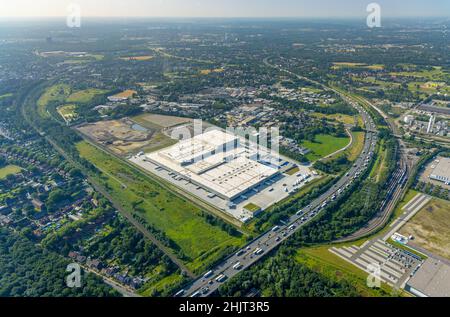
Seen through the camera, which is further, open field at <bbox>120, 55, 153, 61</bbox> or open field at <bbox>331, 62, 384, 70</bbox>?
open field at <bbox>120, 55, 153, 61</bbox>

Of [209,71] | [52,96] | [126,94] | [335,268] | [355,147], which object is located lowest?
[335,268]

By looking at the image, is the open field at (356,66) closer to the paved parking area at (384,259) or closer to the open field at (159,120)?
the open field at (159,120)

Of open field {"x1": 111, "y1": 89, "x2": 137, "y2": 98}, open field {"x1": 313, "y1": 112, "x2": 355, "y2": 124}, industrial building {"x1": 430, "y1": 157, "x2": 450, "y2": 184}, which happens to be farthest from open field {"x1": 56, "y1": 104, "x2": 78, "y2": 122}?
industrial building {"x1": 430, "y1": 157, "x2": 450, "y2": 184}

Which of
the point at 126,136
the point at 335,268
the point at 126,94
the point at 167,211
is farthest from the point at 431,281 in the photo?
the point at 126,94

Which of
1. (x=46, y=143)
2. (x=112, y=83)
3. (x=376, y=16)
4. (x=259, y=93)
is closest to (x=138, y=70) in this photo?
(x=112, y=83)

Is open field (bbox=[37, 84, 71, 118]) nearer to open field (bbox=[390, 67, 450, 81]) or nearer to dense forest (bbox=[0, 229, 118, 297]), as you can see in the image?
dense forest (bbox=[0, 229, 118, 297])

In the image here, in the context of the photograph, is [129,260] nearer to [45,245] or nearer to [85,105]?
[45,245]

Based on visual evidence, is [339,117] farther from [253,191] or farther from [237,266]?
[237,266]
